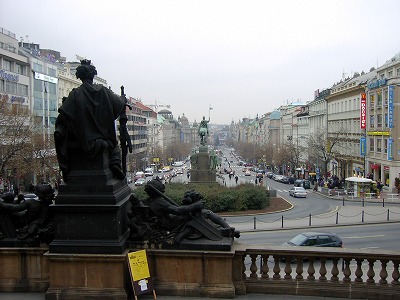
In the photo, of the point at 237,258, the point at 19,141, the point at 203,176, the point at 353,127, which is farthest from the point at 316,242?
the point at 353,127

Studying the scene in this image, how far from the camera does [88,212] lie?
7.68m

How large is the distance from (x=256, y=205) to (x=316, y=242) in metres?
17.2

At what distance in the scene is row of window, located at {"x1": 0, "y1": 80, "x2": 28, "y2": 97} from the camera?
175ft

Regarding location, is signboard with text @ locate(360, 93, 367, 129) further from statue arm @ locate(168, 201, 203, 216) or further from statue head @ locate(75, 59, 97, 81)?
statue head @ locate(75, 59, 97, 81)

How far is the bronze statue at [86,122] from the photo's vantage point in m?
7.79

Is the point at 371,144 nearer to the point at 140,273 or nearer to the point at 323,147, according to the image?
the point at 323,147

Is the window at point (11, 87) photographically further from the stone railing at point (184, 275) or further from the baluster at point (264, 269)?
the baluster at point (264, 269)

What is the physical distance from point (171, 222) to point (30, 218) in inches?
97.7

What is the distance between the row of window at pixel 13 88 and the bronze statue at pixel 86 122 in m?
49.3

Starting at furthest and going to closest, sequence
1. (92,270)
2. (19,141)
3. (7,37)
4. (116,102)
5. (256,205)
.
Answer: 1. (7,37)
2. (19,141)
3. (256,205)
4. (116,102)
5. (92,270)

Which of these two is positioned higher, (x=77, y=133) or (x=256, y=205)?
(x=77, y=133)

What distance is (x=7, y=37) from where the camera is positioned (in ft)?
195

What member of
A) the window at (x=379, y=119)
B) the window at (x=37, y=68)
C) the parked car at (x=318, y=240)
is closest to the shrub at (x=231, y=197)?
the parked car at (x=318, y=240)

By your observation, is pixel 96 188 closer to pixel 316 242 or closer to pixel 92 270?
pixel 92 270
